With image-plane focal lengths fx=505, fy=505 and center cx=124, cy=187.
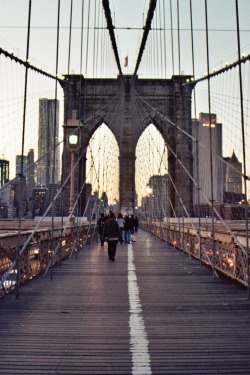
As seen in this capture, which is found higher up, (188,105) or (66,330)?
(188,105)

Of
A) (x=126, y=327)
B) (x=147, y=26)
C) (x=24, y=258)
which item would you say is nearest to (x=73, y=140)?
(x=24, y=258)

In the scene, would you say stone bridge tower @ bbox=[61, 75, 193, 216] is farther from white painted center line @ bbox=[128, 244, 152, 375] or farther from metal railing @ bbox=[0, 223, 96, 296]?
white painted center line @ bbox=[128, 244, 152, 375]

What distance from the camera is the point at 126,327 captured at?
168 inches

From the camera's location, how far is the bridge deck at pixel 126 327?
318cm

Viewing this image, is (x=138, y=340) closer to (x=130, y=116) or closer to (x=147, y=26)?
(x=147, y=26)

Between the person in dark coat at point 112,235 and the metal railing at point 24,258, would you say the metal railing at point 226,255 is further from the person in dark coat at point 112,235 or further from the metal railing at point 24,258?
the metal railing at point 24,258

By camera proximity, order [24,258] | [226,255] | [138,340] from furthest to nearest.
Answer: [226,255] → [24,258] → [138,340]

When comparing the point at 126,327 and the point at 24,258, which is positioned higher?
the point at 24,258

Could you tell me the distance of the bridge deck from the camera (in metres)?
3.18

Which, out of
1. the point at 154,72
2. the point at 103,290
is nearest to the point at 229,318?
the point at 103,290

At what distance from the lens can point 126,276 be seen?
8.23m

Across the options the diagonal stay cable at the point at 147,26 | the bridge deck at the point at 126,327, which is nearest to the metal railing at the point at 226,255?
the bridge deck at the point at 126,327

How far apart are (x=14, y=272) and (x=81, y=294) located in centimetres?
100

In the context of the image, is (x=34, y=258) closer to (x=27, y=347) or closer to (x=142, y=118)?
(x=27, y=347)
